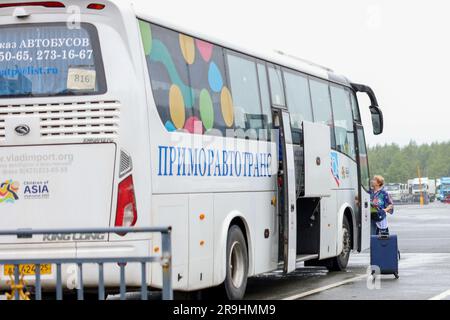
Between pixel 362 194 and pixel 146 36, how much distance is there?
9.60 m

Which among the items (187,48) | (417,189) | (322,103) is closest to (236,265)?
(187,48)

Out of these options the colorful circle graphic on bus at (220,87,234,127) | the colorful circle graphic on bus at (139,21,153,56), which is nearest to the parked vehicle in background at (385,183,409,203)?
the colorful circle graphic on bus at (220,87,234,127)

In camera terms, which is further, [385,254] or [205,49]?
[385,254]

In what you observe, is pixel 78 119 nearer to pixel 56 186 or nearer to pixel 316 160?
pixel 56 186

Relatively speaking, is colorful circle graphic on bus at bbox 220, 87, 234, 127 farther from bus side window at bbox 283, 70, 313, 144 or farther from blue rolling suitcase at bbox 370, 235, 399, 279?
blue rolling suitcase at bbox 370, 235, 399, 279

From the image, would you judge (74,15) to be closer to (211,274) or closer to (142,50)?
(142,50)

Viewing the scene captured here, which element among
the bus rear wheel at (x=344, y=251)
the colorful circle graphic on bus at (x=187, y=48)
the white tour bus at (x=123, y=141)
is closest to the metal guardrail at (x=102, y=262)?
the white tour bus at (x=123, y=141)

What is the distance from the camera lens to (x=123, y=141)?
1099cm

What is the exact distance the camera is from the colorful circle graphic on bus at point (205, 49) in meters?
13.1

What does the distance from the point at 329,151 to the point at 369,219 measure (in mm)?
3878

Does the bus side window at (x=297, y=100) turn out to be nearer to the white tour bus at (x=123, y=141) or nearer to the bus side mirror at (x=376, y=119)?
the white tour bus at (x=123, y=141)

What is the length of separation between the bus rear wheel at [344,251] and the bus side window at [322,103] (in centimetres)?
157

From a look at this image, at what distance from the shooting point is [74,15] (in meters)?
11.1

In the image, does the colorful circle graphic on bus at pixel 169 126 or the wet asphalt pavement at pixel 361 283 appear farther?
the wet asphalt pavement at pixel 361 283
